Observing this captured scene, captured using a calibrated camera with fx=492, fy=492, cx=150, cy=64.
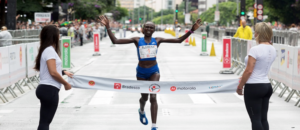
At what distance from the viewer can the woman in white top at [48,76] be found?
17.9 feet

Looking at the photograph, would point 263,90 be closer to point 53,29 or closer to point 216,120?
point 53,29

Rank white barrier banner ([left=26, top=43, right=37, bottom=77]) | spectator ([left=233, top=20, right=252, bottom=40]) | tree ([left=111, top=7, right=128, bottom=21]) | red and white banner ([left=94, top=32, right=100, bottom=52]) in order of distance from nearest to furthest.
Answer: white barrier banner ([left=26, top=43, right=37, bottom=77])
spectator ([left=233, top=20, right=252, bottom=40])
red and white banner ([left=94, top=32, right=100, bottom=52])
tree ([left=111, top=7, right=128, bottom=21])

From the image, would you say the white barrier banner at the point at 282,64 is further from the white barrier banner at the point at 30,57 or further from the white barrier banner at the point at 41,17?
the white barrier banner at the point at 41,17

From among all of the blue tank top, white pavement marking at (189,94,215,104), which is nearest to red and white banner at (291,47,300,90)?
white pavement marking at (189,94,215,104)

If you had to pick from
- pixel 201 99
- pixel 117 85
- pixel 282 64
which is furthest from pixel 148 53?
pixel 282 64

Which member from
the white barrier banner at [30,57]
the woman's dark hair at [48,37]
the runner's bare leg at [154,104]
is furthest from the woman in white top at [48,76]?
the white barrier banner at [30,57]

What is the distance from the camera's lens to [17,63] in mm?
12125

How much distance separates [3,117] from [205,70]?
34.2ft

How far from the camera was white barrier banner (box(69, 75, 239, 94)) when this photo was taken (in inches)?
289

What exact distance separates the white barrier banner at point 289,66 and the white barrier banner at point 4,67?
6281 millimetres

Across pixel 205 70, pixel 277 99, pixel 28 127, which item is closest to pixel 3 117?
pixel 28 127

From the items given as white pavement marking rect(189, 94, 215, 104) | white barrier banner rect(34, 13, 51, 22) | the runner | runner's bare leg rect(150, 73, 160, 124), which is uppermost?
white barrier banner rect(34, 13, 51, 22)

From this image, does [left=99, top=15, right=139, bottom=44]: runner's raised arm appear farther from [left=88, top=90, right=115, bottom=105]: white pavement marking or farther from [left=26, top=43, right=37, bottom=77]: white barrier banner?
[left=26, top=43, right=37, bottom=77]: white barrier banner

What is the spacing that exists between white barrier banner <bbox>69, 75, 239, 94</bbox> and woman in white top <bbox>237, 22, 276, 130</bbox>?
1.66m
